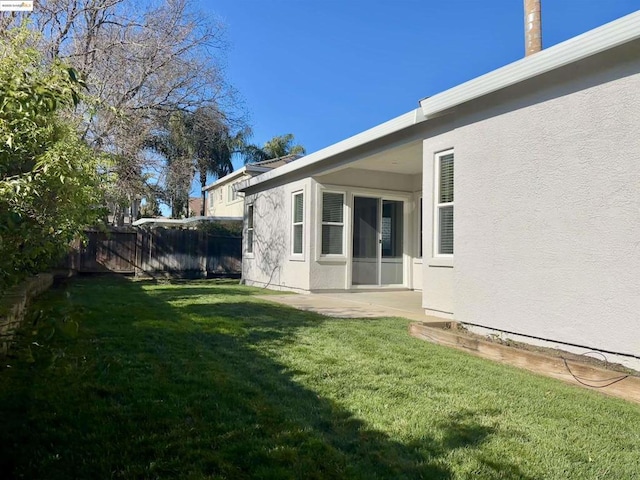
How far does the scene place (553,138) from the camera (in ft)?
16.9

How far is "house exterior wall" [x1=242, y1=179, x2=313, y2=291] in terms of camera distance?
1130cm

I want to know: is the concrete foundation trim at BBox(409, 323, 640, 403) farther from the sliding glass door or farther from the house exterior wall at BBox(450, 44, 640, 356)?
the sliding glass door

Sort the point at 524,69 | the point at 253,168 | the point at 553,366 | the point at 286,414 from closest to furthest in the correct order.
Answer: the point at 286,414, the point at 553,366, the point at 524,69, the point at 253,168

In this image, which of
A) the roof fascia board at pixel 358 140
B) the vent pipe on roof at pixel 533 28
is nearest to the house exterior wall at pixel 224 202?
the roof fascia board at pixel 358 140

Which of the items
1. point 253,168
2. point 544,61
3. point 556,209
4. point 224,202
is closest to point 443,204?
point 556,209

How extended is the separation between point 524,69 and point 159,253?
13.5 m

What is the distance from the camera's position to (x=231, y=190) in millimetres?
26734

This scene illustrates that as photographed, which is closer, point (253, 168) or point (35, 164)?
point (35, 164)

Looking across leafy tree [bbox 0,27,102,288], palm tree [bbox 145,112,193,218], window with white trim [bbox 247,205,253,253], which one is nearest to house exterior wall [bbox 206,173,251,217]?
palm tree [bbox 145,112,193,218]

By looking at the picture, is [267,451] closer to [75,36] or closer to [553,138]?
[553,138]

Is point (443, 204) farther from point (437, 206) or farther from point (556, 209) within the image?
point (556, 209)

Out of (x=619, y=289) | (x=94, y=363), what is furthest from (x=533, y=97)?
(x=94, y=363)

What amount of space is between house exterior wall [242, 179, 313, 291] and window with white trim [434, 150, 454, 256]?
14.1ft

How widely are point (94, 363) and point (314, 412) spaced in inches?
87.0
